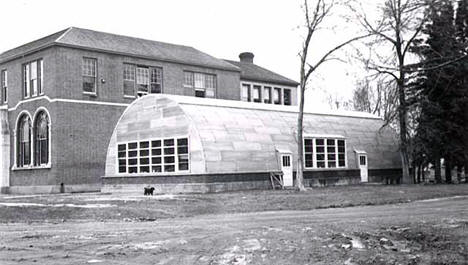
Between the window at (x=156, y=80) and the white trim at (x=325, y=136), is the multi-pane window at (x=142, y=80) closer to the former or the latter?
the window at (x=156, y=80)

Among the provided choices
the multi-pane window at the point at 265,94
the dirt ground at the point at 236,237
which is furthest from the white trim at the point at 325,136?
the dirt ground at the point at 236,237

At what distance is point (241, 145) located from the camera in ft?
113

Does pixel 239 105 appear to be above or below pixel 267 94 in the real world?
below

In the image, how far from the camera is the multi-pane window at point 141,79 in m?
45.9

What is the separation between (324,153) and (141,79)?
15.5m

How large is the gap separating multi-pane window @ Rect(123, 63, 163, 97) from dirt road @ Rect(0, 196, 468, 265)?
2994 centimetres

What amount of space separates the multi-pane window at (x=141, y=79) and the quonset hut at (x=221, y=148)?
27.8 ft

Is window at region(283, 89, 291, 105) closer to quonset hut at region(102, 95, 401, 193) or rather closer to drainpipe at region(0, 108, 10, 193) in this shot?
quonset hut at region(102, 95, 401, 193)

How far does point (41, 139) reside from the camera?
43.6m

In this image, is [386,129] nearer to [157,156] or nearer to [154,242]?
[157,156]

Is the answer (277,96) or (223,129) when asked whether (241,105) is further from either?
(277,96)

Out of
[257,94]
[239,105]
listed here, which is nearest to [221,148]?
[239,105]

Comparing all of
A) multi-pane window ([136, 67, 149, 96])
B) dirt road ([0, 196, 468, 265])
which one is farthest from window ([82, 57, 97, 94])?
dirt road ([0, 196, 468, 265])

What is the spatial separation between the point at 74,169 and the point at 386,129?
925 inches
